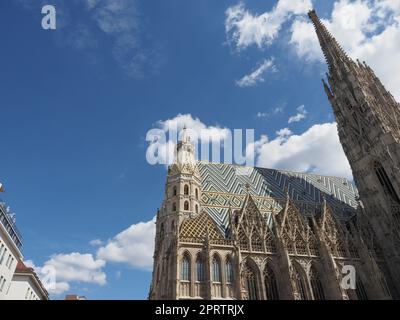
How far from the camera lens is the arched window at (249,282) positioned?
27.4 metres

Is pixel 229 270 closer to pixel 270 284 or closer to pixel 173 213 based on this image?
pixel 270 284

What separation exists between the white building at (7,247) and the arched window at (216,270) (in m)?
18.4

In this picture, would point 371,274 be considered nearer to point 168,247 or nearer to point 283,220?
point 283,220

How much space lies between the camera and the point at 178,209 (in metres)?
31.6

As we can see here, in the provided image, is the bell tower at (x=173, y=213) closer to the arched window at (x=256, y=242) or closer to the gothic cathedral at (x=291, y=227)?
the gothic cathedral at (x=291, y=227)

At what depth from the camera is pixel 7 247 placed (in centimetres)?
2788

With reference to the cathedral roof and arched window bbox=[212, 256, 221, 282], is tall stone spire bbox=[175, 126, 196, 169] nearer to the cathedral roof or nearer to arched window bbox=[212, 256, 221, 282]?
Result: the cathedral roof

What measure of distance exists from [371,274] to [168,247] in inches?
808

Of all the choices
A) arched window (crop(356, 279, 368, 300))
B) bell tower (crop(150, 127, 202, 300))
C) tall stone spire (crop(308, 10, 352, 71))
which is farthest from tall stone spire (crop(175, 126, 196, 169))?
tall stone spire (crop(308, 10, 352, 71))

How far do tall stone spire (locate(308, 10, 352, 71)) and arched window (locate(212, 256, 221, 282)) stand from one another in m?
36.6

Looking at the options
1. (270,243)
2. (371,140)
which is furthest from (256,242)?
(371,140)

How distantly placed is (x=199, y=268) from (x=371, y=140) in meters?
27.5
